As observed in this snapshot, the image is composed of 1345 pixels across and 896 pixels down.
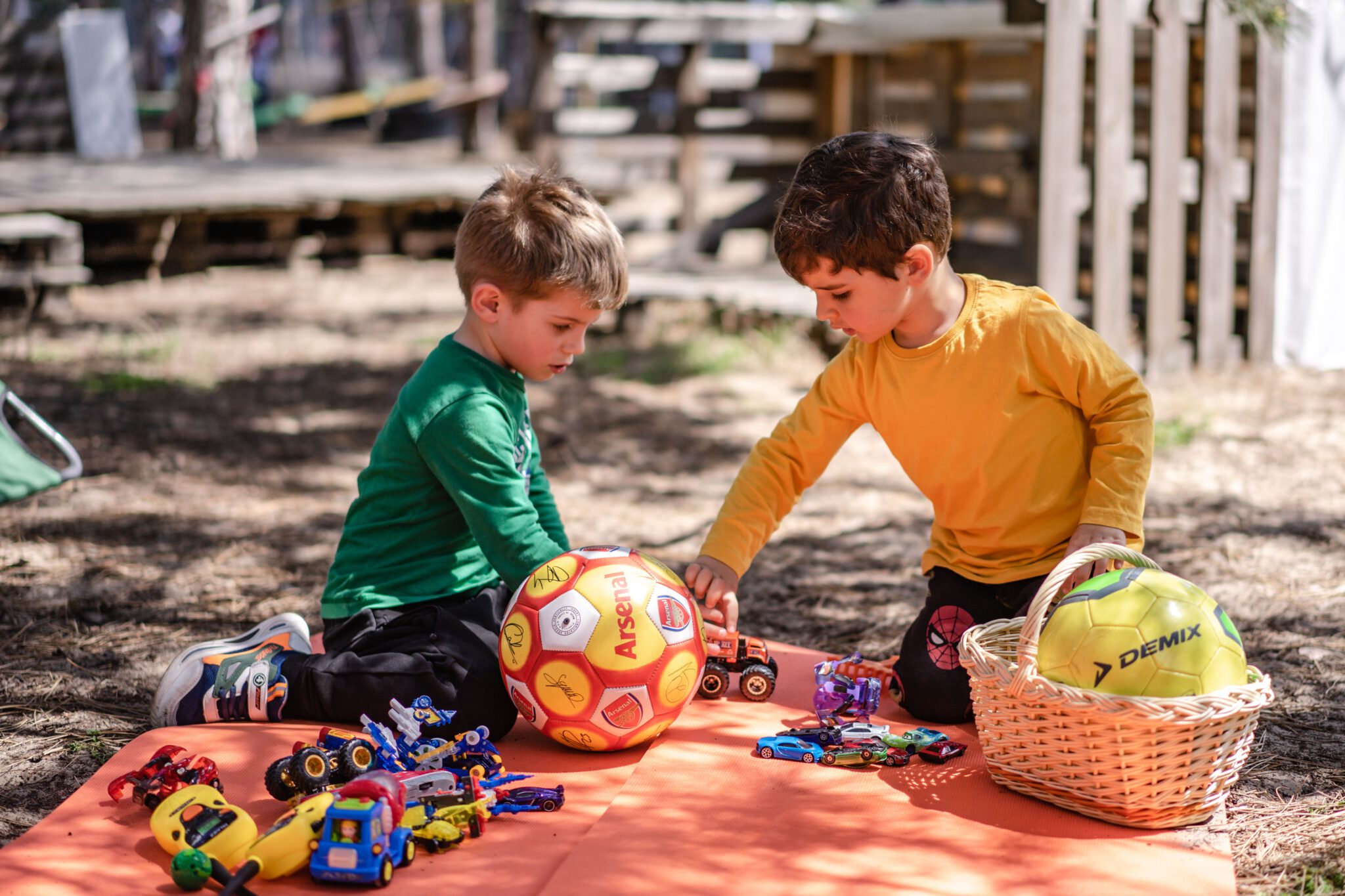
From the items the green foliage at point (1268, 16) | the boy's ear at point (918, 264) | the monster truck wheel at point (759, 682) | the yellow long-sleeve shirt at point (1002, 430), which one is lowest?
the monster truck wheel at point (759, 682)

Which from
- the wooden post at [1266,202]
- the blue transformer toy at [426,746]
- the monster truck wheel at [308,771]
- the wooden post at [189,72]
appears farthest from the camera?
the wooden post at [189,72]

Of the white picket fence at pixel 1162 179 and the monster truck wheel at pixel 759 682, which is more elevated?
the white picket fence at pixel 1162 179

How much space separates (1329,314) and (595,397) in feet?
14.6

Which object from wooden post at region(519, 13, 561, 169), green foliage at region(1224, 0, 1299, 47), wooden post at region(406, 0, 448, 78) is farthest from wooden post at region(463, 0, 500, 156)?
green foliage at region(1224, 0, 1299, 47)

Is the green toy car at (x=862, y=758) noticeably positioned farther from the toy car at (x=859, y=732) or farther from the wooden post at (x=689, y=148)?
the wooden post at (x=689, y=148)

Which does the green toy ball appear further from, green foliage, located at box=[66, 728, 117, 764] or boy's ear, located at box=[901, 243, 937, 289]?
boy's ear, located at box=[901, 243, 937, 289]

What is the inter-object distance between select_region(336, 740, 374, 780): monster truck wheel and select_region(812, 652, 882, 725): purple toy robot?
44.1 inches

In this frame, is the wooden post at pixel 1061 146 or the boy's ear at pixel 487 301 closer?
the boy's ear at pixel 487 301

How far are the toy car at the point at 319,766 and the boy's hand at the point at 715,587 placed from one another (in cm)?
92

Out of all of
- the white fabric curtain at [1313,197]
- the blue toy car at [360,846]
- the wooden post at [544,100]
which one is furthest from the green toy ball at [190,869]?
the wooden post at [544,100]

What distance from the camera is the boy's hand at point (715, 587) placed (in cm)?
334

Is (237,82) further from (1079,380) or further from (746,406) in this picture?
(1079,380)

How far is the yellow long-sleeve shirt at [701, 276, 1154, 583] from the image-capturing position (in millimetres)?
3129

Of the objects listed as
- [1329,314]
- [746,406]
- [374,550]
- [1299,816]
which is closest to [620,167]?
[746,406]
